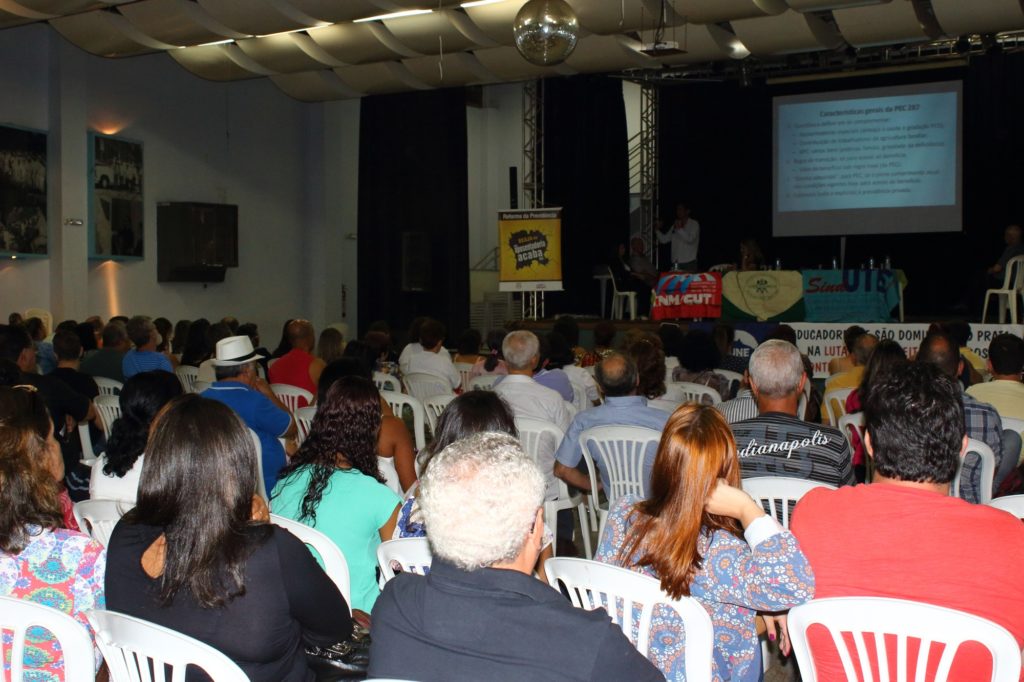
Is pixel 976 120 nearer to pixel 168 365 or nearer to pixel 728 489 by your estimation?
pixel 168 365

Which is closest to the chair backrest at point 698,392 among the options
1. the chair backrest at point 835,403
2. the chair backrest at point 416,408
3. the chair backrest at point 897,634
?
the chair backrest at point 835,403

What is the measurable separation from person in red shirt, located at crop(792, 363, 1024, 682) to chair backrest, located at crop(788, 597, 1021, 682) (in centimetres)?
3

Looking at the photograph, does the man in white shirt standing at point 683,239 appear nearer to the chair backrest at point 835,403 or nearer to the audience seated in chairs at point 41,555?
the chair backrest at point 835,403

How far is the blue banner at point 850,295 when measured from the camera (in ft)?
35.7

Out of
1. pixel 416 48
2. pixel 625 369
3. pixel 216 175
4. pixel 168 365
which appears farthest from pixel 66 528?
pixel 216 175

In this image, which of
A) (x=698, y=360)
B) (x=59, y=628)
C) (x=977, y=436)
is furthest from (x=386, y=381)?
(x=59, y=628)

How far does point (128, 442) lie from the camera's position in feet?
11.0

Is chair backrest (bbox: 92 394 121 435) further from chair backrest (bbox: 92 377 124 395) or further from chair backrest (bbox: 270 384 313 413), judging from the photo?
chair backrest (bbox: 270 384 313 413)

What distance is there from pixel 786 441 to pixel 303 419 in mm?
2556

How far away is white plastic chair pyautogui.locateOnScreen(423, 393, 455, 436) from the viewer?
5.48 m

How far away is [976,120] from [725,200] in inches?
132

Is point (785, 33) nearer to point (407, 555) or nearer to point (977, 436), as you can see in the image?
point (977, 436)

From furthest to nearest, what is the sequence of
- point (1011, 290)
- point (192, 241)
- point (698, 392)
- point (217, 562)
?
1. point (192, 241)
2. point (1011, 290)
3. point (698, 392)
4. point (217, 562)

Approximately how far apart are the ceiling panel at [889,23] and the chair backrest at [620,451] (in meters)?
7.19
